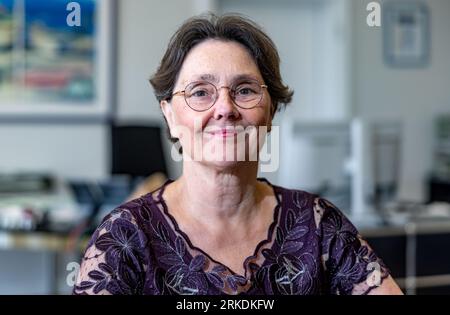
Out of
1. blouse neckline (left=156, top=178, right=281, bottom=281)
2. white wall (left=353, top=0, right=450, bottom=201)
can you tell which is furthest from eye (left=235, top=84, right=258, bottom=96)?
white wall (left=353, top=0, right=450, bottom=201)

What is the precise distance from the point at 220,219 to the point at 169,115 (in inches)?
5.5

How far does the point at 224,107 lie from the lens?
63cm

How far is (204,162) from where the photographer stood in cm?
67

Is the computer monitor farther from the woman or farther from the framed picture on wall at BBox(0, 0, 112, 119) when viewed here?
the woman

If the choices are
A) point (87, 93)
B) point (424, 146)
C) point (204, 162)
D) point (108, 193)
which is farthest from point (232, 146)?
point (424, 146)

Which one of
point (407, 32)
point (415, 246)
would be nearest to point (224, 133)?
point (407, 32)

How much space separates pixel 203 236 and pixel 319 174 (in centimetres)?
130

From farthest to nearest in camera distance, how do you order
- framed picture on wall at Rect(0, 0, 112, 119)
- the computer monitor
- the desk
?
framed picture on wall at Rect(0, 0, 112, 119) < the computer monitor < the desk

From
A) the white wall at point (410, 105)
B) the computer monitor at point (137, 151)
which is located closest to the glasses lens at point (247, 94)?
the computer monitor at point (137, 151)

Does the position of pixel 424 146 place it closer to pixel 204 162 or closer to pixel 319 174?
pixel 319 174

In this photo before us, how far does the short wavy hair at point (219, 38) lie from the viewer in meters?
0.66

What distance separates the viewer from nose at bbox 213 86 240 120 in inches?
25.0

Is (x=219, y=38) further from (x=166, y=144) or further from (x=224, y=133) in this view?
(x=166, y=144)

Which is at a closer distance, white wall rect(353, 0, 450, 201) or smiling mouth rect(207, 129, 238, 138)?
smiling mouth rect(207, 129, 238, 138)
